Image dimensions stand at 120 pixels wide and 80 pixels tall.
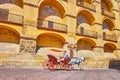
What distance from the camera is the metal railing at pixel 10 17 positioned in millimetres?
13429

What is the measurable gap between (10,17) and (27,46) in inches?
134

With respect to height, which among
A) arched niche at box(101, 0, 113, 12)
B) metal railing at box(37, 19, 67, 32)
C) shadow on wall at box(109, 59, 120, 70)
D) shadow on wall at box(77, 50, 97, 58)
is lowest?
shadow on wall at box(109, 59, 120, 70)

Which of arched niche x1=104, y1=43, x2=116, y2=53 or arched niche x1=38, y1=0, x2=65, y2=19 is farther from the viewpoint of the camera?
arched niche x1=104, y1=43, x2=116, y2=53

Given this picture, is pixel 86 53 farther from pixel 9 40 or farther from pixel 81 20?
pixel 9 40

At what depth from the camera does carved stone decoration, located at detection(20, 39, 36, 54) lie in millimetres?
13398

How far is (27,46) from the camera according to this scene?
536 inches

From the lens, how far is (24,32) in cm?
1370

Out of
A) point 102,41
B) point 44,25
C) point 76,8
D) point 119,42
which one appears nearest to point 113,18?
point 119,42

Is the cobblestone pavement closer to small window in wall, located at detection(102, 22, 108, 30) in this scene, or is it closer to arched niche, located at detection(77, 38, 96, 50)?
arched niche, located at detection(77, 38, 96, 50)

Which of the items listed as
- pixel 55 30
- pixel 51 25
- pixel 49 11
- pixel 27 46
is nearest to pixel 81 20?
pixel 49 11

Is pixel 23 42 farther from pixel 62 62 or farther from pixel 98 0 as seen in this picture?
pixel 98 0

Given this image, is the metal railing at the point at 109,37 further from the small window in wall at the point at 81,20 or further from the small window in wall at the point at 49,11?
the small window in wall at the point at 49,11

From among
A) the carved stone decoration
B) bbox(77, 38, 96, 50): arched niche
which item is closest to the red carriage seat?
the carved stone decoration

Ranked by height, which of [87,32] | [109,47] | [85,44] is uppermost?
[87,32]
